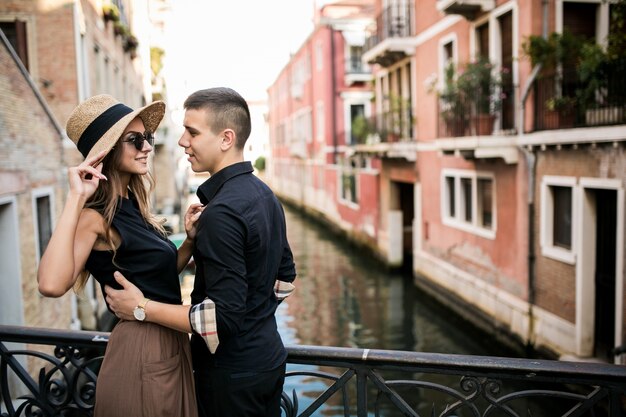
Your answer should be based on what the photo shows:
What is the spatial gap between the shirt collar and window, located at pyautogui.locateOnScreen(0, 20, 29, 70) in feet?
31.4

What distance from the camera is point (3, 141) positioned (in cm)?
647

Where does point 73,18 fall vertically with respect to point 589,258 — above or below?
above

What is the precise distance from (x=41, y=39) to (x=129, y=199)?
365 inches

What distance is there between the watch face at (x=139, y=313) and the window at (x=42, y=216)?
253 inches

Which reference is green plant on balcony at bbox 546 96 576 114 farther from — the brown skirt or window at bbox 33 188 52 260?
the brown skirt

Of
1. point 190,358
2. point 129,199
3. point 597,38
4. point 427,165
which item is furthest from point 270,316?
point 427,165

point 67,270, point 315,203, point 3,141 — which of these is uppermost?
point 3,141

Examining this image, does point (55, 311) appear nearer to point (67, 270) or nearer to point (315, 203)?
point (67, 270)

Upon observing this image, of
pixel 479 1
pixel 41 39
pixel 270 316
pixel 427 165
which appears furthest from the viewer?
pixel 427 165

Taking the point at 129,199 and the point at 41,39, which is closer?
the point at 129,199

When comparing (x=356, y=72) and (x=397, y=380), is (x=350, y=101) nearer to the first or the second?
(x=356, y=72)

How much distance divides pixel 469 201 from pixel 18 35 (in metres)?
9.27

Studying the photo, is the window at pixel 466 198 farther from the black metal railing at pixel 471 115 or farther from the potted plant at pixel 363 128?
the potted plant at pixel 363 128

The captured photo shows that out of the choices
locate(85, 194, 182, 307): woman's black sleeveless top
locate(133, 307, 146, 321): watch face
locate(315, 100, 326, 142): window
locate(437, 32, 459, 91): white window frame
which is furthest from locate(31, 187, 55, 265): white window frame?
locate(315, 100, 326, 142): window
